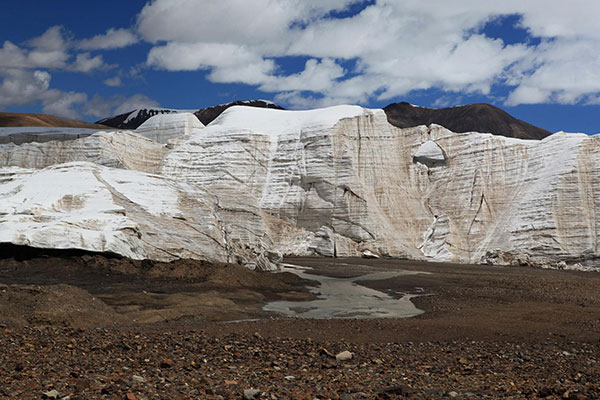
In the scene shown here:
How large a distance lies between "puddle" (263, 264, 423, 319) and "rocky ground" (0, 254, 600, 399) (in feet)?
2.10

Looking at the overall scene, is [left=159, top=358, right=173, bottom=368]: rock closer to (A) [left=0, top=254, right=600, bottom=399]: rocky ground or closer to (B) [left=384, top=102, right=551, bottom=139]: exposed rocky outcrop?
(A) [left=0, top=254, right=600, bottom=399]: rocky ground

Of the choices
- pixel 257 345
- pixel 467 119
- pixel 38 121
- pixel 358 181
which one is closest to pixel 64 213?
pixel 257 345

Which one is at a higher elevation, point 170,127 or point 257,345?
point 170,127

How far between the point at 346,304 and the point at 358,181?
2562cm

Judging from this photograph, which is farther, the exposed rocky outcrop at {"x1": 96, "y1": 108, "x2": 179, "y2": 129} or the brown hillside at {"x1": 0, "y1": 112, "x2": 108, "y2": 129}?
the exposed rocky outcrop at {"x1": 96, "y1": 108, "x2": 179, "y2": 129}

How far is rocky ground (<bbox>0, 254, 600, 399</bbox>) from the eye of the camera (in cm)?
777

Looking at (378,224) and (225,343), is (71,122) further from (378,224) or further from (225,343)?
(225,343)

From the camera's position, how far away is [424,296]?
803 inches

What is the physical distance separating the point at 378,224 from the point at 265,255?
1573 centimetres

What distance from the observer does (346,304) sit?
59.8 ft

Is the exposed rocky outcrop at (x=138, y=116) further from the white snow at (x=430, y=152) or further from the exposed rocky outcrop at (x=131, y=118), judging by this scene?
the white snow at (x=430, y=152)

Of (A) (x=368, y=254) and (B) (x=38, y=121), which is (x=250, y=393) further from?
(B) (x=38, y=121)

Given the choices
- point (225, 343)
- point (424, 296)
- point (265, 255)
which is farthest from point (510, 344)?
point (265, 255)

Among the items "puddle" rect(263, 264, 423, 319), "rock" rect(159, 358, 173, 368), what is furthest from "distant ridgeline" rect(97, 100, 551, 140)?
"rock" rect(159, 358, 173, 368)
